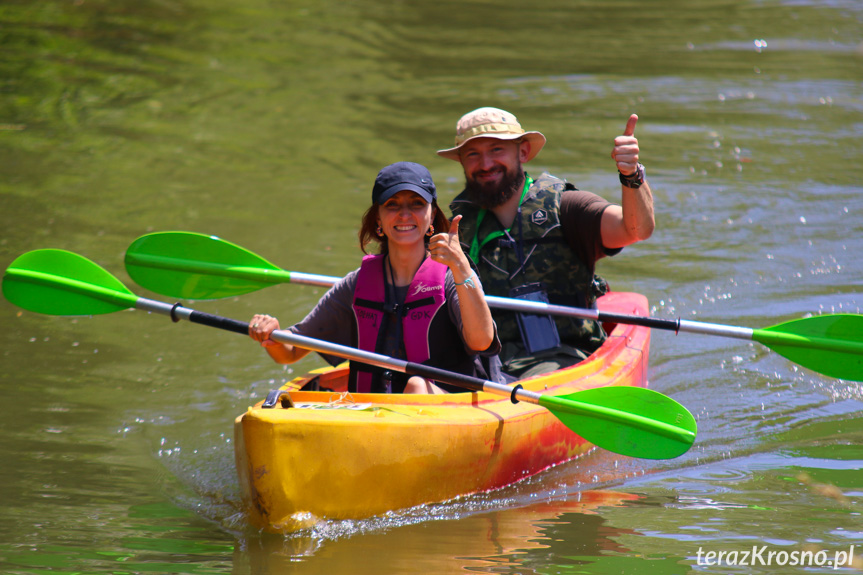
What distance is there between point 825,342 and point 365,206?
4.44m

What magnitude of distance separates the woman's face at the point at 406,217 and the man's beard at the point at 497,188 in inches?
34.1

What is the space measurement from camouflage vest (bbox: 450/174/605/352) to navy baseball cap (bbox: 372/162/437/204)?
0.91 m

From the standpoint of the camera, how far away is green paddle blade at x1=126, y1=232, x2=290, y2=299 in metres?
4.13

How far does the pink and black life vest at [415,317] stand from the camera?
3322 mm

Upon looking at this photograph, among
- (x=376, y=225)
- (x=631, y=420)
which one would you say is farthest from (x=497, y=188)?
(x=631, y=420)

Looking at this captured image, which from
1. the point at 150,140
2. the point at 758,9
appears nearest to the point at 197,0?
the point at 150,140

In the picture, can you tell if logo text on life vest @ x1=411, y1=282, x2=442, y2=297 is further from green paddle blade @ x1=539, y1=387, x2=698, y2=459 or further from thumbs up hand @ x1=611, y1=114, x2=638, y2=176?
thumbs up hand @ x1=611, y1=114, x2=638, y2=176

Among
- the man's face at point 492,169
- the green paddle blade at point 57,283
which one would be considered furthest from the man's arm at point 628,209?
the green paddle blade at point 57,283

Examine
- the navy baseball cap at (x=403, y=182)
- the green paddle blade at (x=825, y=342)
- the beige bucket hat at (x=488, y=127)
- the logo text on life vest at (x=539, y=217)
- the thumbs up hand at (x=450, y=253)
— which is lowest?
the green paddle blade at (x=825, y=342)

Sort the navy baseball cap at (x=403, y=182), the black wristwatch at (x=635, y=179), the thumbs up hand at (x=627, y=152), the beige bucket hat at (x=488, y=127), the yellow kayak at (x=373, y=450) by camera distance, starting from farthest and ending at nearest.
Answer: the beige bucket hat at (x=488, y=127)
the black wristwatch at (x=635, y=179)
the thumbs up hand at (x=627, y=152)
the navy baseball cap at (x=403, y=182)
the yellow kayak at (x=373, y=450)

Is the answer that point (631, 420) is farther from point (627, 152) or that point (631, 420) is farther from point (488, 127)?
point (488, 127)

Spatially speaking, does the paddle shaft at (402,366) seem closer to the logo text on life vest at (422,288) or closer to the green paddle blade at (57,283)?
the logo text on life vest at (422,288)

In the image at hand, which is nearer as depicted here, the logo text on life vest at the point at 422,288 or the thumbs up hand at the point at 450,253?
the thumbs up hand at the point at 450,253

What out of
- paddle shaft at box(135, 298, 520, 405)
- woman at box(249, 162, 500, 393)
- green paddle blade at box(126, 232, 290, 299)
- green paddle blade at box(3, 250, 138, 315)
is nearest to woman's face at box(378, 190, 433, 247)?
woman at box(249, 162, 500, 393)
